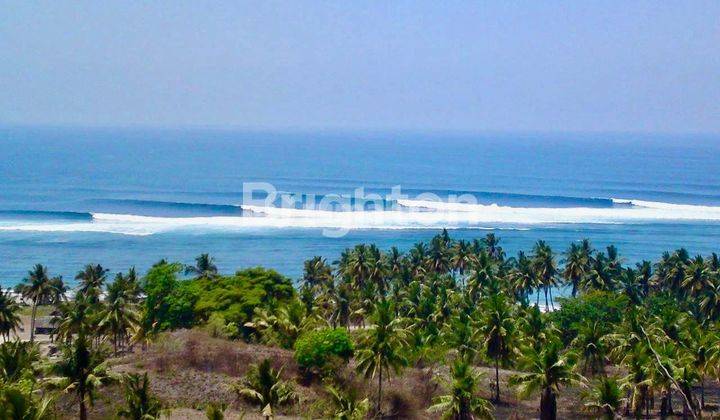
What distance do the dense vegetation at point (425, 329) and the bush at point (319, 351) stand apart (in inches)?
3.1

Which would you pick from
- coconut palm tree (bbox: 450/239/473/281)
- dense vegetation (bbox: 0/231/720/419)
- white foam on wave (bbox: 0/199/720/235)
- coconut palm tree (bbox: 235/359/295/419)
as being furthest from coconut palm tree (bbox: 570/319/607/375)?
white foam on wave (bbox: 0/199/720/235)

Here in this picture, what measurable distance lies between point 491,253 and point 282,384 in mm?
39568

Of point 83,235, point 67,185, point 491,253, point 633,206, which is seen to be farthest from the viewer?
point 67,185

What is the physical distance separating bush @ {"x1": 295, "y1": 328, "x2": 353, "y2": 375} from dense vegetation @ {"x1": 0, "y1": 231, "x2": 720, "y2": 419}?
8cm

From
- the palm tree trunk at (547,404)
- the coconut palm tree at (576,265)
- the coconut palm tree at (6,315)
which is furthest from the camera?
the coconut palm tree at (576,265)

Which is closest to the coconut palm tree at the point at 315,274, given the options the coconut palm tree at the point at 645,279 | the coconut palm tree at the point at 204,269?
the coconut palm tree at the point at 204,269

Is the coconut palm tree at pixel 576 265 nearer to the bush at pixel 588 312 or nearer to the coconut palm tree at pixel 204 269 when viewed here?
the bush at pixel 588 312

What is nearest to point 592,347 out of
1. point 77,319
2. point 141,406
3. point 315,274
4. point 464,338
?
point 464,338

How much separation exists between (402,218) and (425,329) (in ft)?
278

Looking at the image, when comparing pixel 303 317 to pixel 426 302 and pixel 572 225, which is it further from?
pixel 572 225

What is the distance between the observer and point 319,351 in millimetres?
47031

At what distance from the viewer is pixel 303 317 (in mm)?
54594

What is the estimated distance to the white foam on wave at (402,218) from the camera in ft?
420

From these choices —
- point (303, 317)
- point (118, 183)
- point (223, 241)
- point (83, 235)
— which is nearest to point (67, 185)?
point (118, 183)
